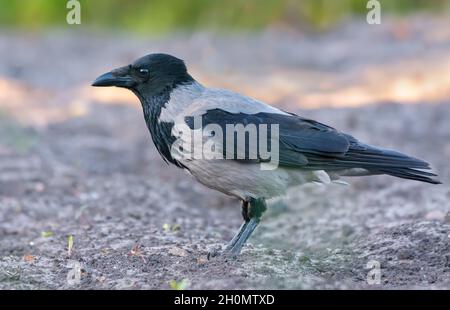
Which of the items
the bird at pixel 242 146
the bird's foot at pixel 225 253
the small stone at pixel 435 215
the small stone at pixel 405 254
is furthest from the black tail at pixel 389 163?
the small stone at pixel 435 215

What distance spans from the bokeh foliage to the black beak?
357 inches

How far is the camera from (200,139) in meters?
5.38

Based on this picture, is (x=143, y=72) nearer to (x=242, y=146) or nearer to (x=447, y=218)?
(x=242, y=146)

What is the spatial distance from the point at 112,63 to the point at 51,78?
92 cm

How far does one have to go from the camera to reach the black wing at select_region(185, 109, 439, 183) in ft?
18.0

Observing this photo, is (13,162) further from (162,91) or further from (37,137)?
(162,91)

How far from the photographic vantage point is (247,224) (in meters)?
5.60

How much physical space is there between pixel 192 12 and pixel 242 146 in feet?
34.0

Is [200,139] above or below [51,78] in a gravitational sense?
below

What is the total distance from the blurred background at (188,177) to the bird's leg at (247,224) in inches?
3.4

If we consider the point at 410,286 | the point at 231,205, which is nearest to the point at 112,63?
the point at 231,205

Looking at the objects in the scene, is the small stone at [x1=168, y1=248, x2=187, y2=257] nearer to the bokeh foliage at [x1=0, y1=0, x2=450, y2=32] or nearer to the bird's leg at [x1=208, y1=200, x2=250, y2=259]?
the bird's leg at [x1=208, y1=200, x2=250, y2=259]

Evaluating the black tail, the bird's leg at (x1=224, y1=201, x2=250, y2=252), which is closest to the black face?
the bird's leg at (x1=224, y1=201, x2=250, y2=252)

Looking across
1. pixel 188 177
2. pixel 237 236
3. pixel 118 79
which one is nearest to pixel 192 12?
pixel 188 177
